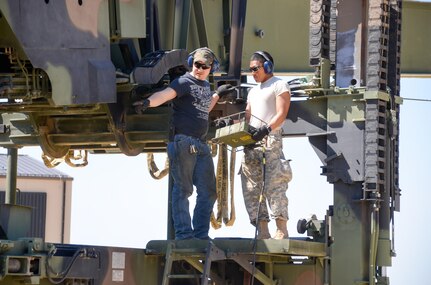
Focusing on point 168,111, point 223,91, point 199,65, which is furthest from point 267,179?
point 168,111

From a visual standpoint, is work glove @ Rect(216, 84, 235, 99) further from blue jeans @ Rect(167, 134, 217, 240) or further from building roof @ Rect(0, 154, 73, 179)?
building roof @ Rect(0, 154, 73, 179)

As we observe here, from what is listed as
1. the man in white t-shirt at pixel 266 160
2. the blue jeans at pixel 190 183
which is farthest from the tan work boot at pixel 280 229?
the blue jeans at pixel 190 183

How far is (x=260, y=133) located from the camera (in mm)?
13648

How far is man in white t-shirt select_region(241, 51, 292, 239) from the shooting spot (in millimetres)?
14039

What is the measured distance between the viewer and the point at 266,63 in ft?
46.9

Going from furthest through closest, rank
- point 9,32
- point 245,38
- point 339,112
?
point 245,38 → point 339,112 → point 9,32

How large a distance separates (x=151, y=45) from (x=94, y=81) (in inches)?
67.1

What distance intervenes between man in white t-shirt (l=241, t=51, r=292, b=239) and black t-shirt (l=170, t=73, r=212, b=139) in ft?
1.63

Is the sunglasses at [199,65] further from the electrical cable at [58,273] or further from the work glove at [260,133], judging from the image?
the electrical cable at [58,273]

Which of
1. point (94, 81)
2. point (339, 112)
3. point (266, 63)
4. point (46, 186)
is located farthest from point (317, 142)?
point (46, 186)

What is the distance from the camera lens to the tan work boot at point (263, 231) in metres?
14.1

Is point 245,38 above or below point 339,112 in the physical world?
above

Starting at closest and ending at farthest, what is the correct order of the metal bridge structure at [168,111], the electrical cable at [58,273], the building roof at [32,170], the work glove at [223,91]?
the electrical cable at [58,273]
the metal bridge structure at [168,111]
the work glove at [223,91]
the building roof at [32,170]

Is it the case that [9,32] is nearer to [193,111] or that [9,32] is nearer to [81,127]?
[193,111]
